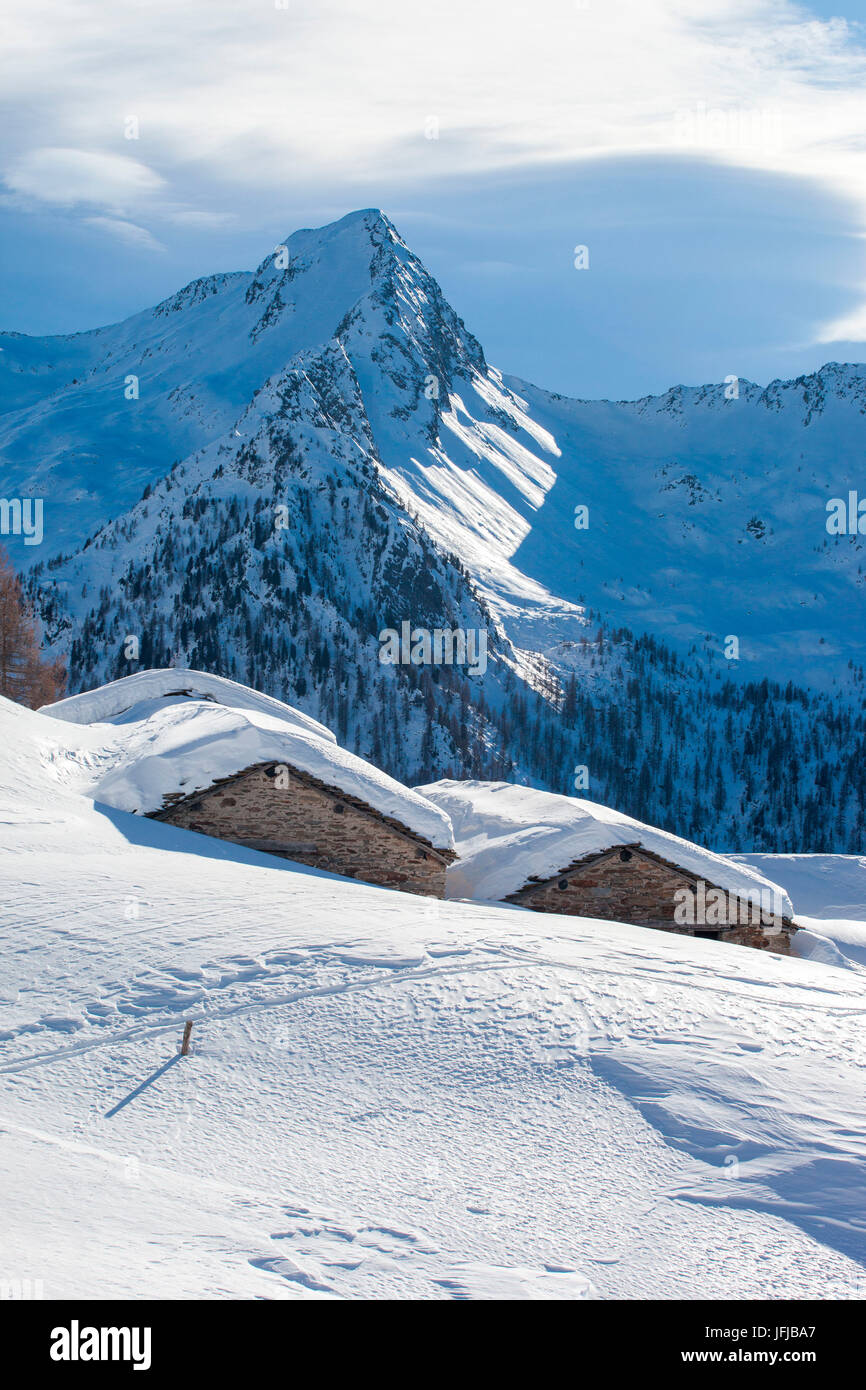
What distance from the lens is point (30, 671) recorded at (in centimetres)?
4903

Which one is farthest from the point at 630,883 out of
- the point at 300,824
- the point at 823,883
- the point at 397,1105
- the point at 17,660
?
the point at 17,660

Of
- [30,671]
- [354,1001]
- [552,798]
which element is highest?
[30,671]

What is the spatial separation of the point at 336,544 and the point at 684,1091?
168m

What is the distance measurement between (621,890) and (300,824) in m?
6.93

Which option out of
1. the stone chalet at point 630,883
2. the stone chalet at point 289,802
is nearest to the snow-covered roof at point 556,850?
the stone chalet at point 630,883

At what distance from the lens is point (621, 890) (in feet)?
77.3

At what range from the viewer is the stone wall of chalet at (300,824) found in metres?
22.5

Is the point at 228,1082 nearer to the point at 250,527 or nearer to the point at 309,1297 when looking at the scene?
the point at 309,1297

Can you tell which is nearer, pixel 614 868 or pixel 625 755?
pixel 614 868

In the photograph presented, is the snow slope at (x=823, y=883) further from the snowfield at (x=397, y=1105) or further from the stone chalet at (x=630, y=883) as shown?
the snowfield at (x=397, y=1105)

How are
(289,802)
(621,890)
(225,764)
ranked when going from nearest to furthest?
1. (225,764)
2. (289,802)
3. (621,890)

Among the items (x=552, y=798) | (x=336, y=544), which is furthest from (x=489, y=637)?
(x=552, y=798)

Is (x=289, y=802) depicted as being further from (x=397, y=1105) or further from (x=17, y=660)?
(x=17, y=660)

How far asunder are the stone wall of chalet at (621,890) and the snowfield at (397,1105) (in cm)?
574
